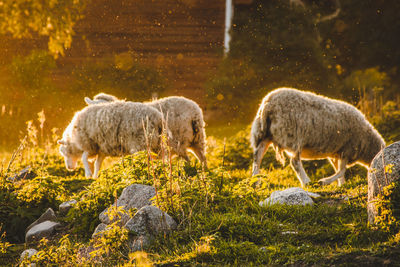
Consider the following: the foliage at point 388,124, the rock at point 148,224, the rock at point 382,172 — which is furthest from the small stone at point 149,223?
the foliage at point 388,124

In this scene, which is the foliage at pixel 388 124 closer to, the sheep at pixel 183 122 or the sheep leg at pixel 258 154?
the sheep leg at pixel 258 154

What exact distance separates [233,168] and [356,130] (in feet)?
9.70

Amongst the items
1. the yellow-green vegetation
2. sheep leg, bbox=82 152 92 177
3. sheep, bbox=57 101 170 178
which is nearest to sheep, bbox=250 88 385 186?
the yellow-green vegetation

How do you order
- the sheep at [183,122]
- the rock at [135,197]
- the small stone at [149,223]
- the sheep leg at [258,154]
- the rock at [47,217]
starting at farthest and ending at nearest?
the sheep at [183,122]
the sheep leg at [258,154]
the rock at [47,217]
the rock at [135,197]
the small stone at [149,223]

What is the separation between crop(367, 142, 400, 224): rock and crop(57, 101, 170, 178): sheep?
143 inches

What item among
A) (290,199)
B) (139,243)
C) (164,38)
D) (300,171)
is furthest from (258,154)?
(164,38)

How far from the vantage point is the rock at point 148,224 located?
11.7ft

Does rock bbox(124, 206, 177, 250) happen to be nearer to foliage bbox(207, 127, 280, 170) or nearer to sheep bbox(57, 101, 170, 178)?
sheep bbox(57, 101, 170, 178)

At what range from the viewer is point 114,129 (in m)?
6.75

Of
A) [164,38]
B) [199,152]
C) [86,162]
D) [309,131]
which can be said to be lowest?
[199,152]

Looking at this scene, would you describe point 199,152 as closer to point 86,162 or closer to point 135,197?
point 86,162

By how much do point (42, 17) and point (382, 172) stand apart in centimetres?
808

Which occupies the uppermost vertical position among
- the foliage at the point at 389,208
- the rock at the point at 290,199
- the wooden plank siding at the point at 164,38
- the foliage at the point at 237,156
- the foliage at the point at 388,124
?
the wooden plank siding at the point at 164,38

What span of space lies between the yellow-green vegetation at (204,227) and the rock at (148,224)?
7 centimetres
